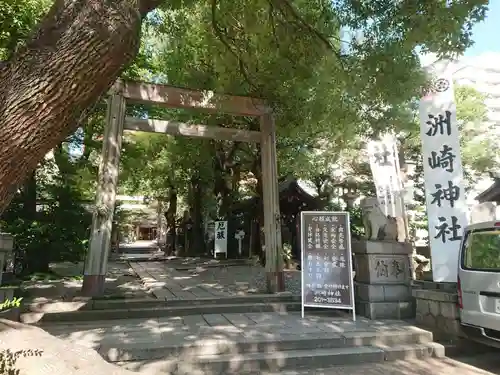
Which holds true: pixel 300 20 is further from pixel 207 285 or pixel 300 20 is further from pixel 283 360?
pixel 207 285

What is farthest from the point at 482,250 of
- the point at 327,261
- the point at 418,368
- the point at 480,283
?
the point at 327,261

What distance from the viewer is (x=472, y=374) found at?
462 cm

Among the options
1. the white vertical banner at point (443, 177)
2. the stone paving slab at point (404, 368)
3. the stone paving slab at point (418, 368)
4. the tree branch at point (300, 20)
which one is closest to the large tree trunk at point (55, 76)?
the stone paving slab at point (404, 368)

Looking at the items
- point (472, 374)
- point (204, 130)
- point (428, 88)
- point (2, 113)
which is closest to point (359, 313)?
point (472, 374)

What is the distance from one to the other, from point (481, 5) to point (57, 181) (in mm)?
10185

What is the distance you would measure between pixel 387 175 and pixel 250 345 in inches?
307

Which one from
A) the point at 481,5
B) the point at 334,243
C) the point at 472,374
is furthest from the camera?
the point at 334,243

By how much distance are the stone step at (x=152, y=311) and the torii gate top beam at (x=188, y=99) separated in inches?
166

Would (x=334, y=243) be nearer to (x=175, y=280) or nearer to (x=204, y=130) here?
(x=204, y=130)

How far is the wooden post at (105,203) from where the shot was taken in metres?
7.11

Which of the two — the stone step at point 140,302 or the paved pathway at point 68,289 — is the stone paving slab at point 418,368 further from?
the paved pathway at point 68,289

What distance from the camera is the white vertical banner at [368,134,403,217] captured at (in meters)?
11.0

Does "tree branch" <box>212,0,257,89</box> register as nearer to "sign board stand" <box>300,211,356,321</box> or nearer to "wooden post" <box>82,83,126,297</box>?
"wooden post" <box>82,83,126,297</box>

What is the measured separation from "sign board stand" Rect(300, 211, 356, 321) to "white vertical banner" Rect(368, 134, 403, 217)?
472 cm
